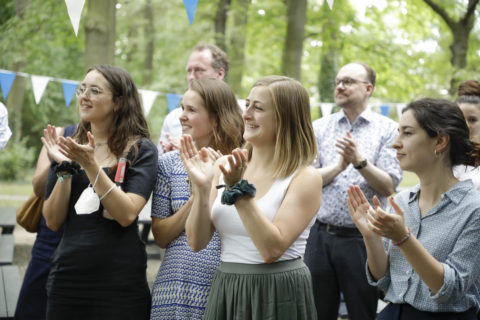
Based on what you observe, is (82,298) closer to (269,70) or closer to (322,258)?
(322,258)

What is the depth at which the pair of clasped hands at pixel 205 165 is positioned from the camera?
209 cm

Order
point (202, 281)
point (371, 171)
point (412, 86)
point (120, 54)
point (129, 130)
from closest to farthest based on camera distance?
point (202, 281)
point (129, 130)
point (371, 171)
point (412, 86)
point (120, 54)

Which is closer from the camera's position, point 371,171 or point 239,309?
point 239,309

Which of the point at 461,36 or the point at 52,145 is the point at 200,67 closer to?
the point at 52,145

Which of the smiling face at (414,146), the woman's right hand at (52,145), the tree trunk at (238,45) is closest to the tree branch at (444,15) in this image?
the tree trunk at (238,45)

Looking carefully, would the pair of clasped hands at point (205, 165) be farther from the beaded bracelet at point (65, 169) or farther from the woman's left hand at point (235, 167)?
the beaded bracelet at point (65, 169)

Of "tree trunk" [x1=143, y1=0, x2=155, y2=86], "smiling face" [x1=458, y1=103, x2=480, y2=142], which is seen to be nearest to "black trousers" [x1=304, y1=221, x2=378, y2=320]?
"smiling face" [x1=458, y1=103, x2=480, y2=142]

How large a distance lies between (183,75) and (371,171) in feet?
52.3

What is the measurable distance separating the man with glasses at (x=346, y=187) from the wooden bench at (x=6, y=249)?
283 cm

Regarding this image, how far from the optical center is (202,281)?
8.46 ft

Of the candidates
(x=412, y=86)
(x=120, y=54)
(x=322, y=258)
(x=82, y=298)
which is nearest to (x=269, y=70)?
(x=412, y=86)

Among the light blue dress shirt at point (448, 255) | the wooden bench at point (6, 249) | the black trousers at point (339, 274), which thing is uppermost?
the light blue dress shirt at point (448, 255)

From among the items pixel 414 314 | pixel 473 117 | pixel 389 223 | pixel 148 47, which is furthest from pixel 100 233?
pixel 148 47

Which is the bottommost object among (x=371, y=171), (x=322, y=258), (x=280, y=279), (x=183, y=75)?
(x=322, y=258)
